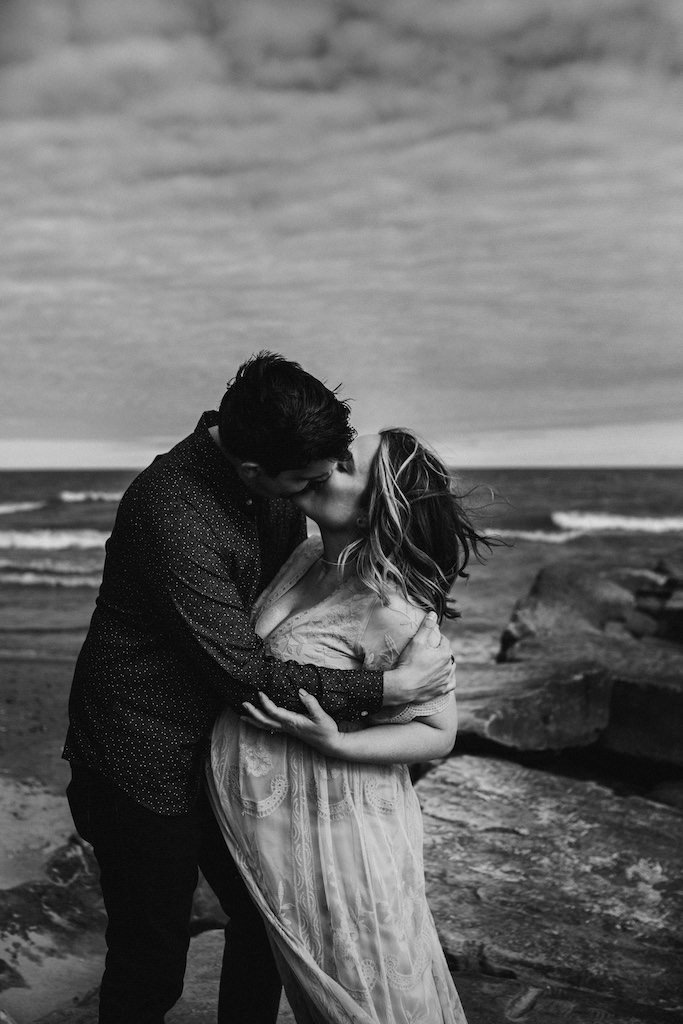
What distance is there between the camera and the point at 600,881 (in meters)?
3.38

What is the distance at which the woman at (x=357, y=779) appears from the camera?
87.5 inches

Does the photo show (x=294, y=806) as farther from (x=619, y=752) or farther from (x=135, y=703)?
(x=619, y=752)

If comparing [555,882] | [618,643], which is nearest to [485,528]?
[555,882]

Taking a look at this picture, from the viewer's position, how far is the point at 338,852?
88.5 inches

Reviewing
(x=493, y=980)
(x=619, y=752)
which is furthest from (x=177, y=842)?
(x=619, y=752)

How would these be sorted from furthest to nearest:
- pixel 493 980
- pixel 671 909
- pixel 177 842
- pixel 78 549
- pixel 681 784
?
1. pixel 78 549
2. pixel 681 784
3. pixel 671 909
4. pixel 493 980
5. pixel 177 842

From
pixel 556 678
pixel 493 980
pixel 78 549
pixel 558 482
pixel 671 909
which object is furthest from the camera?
pixel 558 482

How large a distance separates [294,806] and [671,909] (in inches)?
65.2

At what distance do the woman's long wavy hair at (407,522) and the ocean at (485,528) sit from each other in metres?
0.11

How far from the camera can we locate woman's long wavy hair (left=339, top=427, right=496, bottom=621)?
7.70ft

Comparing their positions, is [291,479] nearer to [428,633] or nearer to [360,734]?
[428,633]

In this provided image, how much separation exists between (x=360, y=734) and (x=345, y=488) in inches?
23.9

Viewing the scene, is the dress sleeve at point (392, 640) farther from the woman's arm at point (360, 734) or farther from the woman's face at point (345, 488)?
the woman's face at point (345, 488)

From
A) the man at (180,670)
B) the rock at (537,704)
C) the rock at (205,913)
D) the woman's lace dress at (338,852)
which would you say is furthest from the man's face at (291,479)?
the rock at (537,704)
